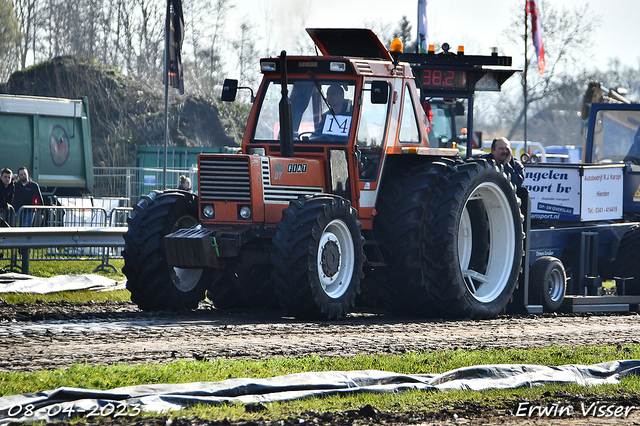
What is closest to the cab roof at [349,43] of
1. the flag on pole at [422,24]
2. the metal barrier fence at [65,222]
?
the metal barrier fence at [65,222]

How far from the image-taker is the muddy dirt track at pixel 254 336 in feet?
20.3

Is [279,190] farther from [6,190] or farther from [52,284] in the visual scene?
[6,190]

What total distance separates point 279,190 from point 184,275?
147 centimetres

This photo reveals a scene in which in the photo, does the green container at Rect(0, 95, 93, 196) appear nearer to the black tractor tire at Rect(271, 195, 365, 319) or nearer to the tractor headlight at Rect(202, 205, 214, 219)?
the tractor headlight at Rect(202, 205, 214, 219)

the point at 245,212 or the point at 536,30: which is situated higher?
the point at 536,30

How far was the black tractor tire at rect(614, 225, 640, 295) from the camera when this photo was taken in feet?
43.0

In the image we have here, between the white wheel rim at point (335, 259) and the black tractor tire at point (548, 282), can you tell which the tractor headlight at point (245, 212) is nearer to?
the white wheel rim at point (335, 259)

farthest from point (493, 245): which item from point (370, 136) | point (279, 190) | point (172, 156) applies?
point (172, 156)

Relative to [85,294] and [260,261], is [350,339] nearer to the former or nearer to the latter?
[260,261]

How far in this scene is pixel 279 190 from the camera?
372 inches

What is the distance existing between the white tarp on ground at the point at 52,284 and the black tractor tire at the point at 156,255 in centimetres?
286

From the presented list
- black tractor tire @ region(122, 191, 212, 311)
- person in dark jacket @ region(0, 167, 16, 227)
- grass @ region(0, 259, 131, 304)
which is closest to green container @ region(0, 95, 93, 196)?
person in dark jacket @ region(0, 167, 16, 227)

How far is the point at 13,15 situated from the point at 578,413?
1580 inches

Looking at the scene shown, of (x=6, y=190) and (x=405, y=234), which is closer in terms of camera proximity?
(x=405, y=234)
